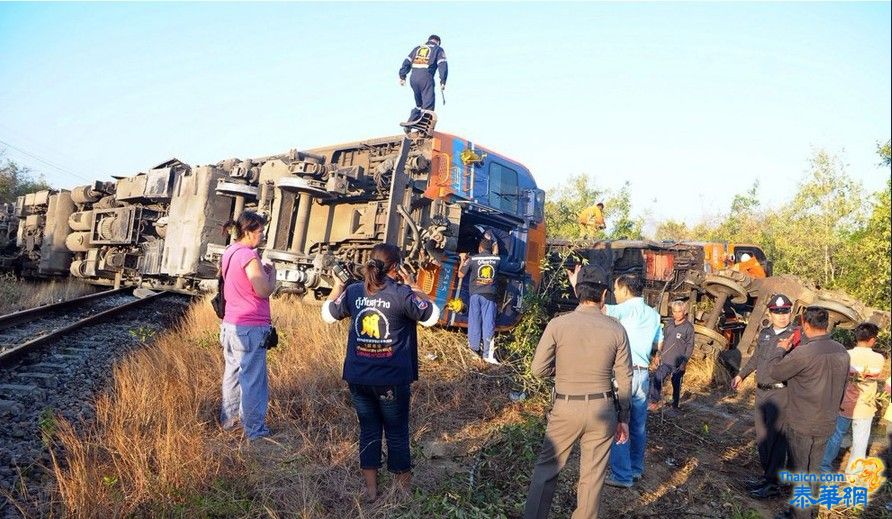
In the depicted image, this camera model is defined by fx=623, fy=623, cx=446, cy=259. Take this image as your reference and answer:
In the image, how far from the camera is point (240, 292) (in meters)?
4.75

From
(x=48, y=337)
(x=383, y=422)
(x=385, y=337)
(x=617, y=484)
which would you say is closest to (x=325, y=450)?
(x=383, y=422)

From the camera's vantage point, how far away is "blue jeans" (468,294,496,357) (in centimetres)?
711

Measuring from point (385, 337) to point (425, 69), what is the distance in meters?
6.93

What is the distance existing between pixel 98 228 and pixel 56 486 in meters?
11.5

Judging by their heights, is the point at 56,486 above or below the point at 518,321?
below

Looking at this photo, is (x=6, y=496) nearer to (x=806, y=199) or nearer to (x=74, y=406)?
(x=74, y=406)

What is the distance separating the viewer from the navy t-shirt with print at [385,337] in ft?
12.6

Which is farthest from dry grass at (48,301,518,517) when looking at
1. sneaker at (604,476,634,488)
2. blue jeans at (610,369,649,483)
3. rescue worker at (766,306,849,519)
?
rescue worker at (766,306,849,519)

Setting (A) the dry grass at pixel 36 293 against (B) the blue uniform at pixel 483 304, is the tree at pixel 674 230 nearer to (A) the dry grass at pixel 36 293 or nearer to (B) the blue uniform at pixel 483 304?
(B) the blue uniform at pixel 483 304

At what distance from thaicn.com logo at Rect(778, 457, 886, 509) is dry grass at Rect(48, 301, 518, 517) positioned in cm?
233

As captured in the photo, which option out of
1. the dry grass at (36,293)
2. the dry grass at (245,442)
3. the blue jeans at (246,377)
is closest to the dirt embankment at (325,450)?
the dry grass at (245,442)

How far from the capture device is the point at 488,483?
4.22 metres

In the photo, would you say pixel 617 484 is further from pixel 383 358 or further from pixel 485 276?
pixel 485 276

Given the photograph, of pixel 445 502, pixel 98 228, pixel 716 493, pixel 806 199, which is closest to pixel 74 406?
pixel 445 502
